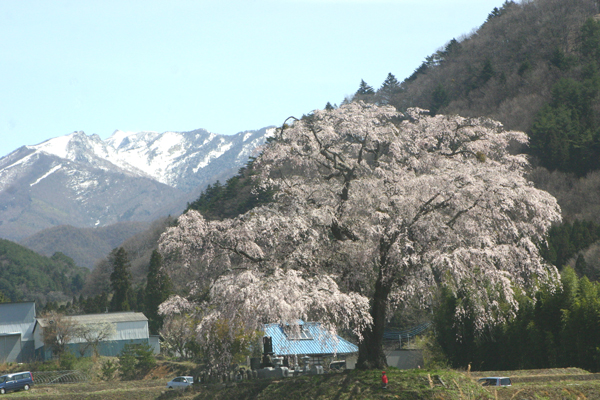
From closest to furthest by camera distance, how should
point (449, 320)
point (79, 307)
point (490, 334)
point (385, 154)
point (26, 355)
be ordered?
point (385, 154)
point (490, 334)
point (449, 320)
point (26, 355)
point (79, 307)

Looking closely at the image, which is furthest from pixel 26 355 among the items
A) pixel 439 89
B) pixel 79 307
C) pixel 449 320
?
pixel 439 89

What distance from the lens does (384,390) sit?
51.3 ft

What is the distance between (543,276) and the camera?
1750 cm

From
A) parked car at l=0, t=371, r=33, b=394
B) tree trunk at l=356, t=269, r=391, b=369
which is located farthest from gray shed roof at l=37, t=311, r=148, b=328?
tree trunk at l=356, t=269, r=391, b=369

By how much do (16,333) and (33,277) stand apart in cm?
6962

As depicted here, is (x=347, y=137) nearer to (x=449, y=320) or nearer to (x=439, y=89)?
(x=449, y=320)

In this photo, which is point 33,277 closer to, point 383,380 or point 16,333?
point 16,333

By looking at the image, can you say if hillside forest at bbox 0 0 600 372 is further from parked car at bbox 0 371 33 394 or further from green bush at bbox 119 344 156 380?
parked car at bbox 0 371 33 394

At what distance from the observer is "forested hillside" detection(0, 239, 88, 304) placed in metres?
105

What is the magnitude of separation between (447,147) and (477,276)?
228 inches

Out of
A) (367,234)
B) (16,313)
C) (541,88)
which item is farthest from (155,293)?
(541,88)

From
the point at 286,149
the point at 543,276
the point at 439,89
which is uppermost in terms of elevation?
the point at 439,89

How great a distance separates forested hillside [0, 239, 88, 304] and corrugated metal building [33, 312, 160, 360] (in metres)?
58.3

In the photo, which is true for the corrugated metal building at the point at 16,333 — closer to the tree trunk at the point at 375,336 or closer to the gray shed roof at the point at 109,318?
the gray shed roof at the point at 109,318
